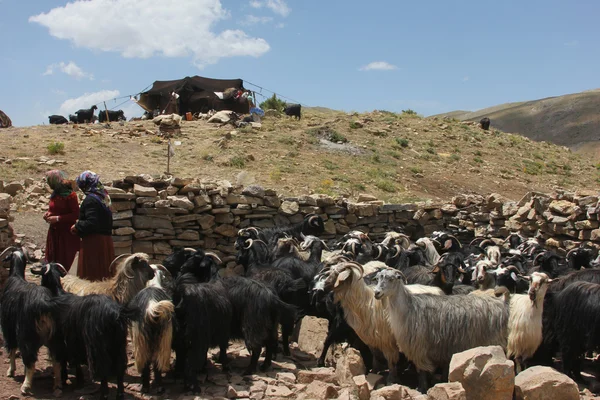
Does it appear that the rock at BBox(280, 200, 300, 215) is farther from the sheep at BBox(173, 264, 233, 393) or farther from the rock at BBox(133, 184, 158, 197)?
the sheep at BBox(173, 264, 233, 393)

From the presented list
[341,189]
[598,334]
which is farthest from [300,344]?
[341,189]

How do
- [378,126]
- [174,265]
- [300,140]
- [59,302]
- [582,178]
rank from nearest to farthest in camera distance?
[59,302] → [174,265] → [300,140] → [582,178] → [378,126]

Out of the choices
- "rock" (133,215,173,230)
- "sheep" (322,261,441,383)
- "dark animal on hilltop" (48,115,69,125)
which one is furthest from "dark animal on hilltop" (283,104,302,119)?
"sheep" (322,261,441,383)

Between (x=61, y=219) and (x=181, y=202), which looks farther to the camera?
(x=181, y=202)

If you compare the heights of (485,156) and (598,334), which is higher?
(485,156)

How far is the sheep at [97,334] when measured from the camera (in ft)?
16.1

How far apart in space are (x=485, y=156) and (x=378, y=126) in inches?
174

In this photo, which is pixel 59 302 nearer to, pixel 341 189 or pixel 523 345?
pixel 523 345

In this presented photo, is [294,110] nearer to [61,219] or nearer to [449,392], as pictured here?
[61,219]

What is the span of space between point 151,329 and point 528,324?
11.4ft

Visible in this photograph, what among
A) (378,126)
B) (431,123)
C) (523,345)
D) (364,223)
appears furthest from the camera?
(431,123)

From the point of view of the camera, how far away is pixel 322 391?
5.12m

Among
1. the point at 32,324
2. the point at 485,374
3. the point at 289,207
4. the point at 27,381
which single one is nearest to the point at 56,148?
the point at 289,207

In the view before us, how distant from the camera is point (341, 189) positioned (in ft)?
49.5
